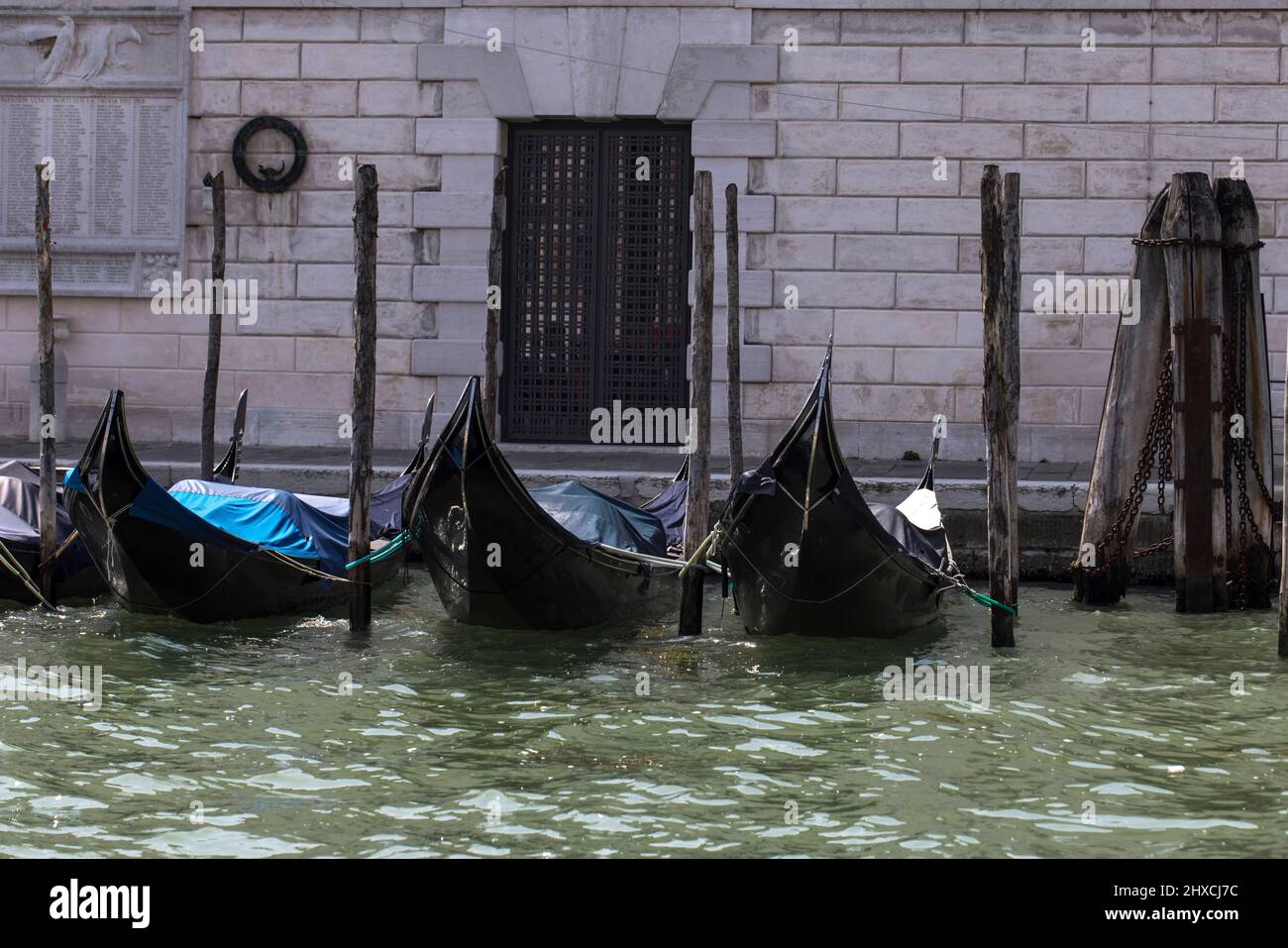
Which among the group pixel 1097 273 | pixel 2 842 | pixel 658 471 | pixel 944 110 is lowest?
pixel 2 842

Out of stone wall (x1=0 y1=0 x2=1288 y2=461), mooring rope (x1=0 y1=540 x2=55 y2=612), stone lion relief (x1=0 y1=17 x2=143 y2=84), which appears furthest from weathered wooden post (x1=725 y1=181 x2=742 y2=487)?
stone lion relief (x1=0 y1=17 x2=143 y2=84)

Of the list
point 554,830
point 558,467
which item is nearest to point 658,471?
point 558,467

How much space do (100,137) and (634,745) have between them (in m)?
8.43

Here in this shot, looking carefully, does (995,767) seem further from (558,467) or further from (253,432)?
(253,432)

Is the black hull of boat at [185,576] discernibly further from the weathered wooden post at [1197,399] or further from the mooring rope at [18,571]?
the weathered wooden post at [1197,399]

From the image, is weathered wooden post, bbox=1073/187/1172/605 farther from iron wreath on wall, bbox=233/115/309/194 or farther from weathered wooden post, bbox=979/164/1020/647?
iron wreath on wall, bbox=233/115/309/194

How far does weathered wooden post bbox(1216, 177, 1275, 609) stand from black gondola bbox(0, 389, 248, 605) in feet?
19.1

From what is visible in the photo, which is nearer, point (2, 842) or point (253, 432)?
point (2, 842)

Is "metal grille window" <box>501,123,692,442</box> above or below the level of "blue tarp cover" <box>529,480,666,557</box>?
above

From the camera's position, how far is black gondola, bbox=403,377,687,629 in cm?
814

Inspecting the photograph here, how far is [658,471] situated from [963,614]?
2445mm

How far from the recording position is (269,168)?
12891mm

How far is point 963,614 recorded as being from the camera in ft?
31.2

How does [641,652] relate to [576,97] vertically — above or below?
below
